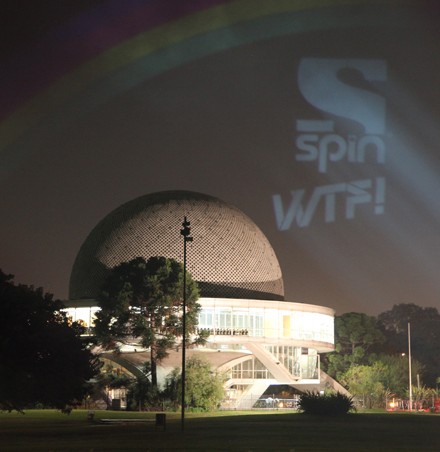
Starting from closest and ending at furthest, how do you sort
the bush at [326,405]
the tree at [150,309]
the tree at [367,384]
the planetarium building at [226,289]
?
the bush at [326,405] < the tree at [150,309] < the planetarium building at [226,289] < the tree at [367,384]

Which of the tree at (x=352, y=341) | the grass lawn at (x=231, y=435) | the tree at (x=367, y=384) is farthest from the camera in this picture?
the tree at (x=352, y=341)

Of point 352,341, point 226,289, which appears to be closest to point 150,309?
point 226,289

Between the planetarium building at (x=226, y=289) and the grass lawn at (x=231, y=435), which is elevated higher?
the planetarium building at (x=226, y=289)

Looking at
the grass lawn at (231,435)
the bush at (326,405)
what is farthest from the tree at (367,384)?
the grass lawn at (231,435)

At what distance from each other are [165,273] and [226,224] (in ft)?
68.9

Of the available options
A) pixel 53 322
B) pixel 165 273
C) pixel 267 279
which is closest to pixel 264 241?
pixel 267 279

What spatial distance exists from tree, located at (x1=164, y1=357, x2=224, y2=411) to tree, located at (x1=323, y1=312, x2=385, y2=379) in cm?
4739

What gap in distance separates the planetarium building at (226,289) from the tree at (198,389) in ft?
48.7

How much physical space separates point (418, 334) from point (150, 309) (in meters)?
90.9

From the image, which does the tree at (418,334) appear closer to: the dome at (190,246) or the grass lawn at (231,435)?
the dome at (190,246)

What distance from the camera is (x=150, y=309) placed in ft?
237

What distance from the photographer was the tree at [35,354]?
41.2 meters

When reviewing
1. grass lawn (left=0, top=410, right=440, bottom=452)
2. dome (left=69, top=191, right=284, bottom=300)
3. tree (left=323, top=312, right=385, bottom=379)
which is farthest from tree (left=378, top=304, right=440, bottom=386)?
grass lawn (left=0, top=410, right=440, bottom=452)

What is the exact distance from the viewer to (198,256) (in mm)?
90312
